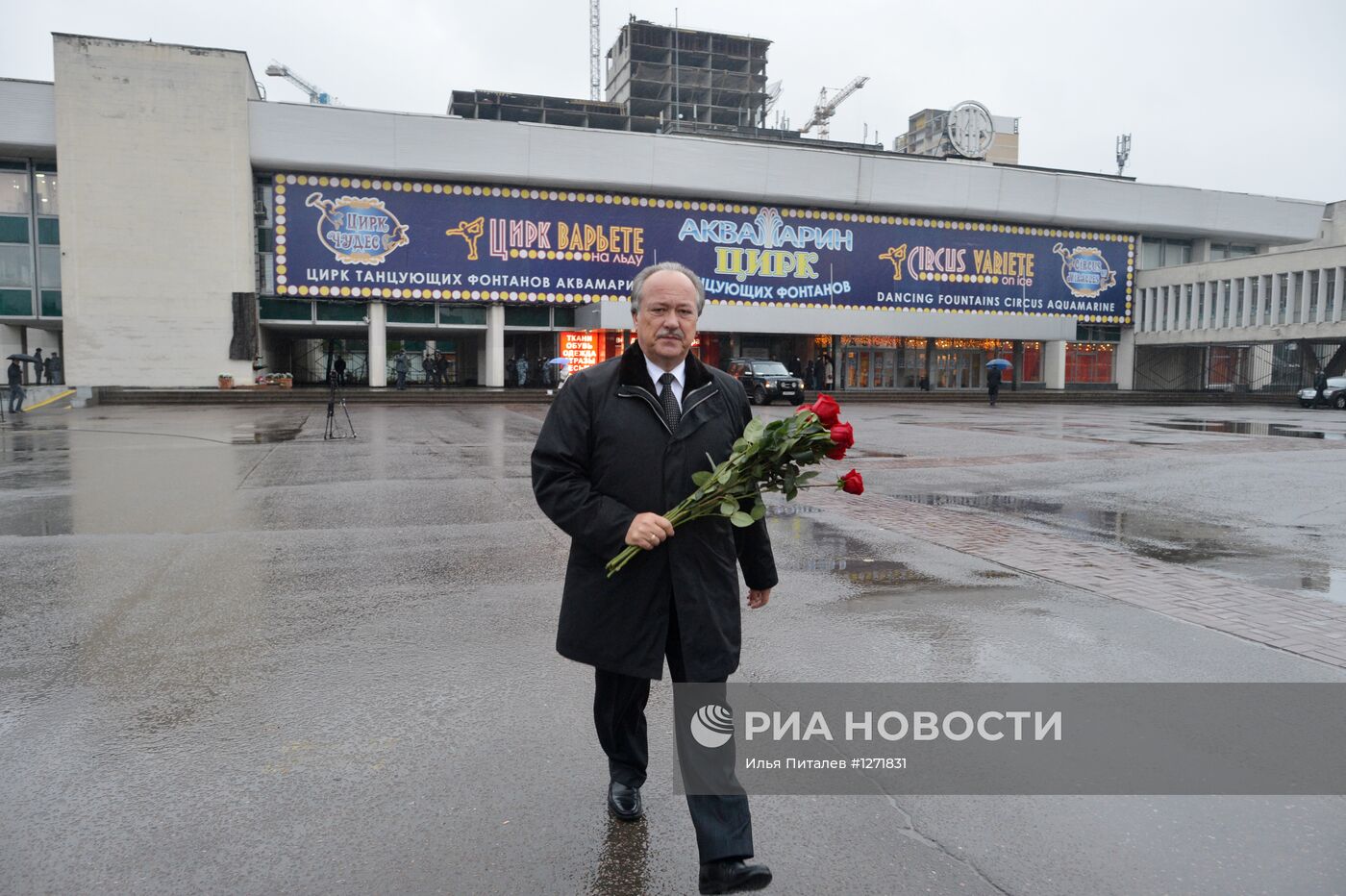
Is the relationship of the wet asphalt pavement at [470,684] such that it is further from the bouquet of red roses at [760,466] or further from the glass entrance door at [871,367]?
the glass entrance door at [871,367]

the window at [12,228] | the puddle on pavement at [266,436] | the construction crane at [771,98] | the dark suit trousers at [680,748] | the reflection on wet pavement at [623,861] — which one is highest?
the construction crane at [771,98]

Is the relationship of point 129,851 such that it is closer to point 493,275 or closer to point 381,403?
point 381,403

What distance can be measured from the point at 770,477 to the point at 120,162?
123ft

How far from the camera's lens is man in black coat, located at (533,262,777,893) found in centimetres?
278

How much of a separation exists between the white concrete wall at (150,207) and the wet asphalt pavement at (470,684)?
86.4 feet

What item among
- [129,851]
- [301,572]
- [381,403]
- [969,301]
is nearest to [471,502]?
[301,572]

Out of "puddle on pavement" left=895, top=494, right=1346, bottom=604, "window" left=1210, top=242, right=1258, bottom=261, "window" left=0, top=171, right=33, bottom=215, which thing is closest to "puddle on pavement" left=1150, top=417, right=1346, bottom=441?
"puddle on pavement" left=895, top=494, right=1346, bottom=604

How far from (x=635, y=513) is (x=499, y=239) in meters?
36.6

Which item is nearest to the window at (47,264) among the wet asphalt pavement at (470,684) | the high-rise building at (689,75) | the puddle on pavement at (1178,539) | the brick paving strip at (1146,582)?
the wet asphalt pavement at (470,684)

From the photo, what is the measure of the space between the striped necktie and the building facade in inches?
1309

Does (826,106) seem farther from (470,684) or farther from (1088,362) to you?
(470,684)

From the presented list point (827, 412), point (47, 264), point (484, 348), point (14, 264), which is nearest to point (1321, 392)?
point (484, 348)

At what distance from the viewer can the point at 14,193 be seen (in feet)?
112

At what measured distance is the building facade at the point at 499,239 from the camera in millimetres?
33219
